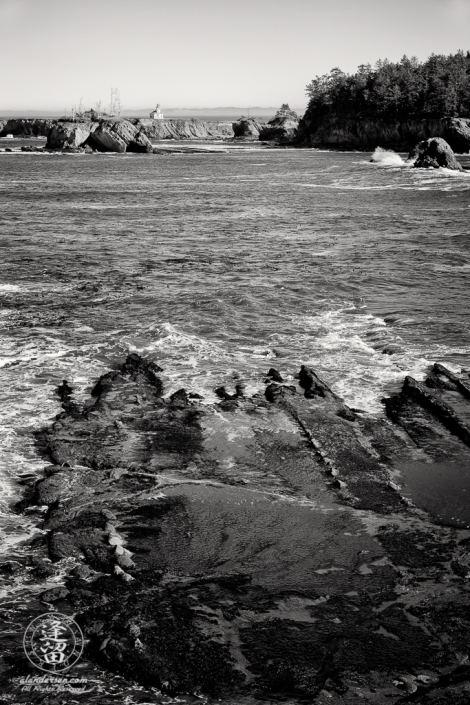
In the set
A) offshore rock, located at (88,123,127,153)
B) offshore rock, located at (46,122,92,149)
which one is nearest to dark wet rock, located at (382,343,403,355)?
offshore rock, located at (88,123,127,153)

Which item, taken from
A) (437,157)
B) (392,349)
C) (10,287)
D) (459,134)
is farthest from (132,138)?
(392,349)

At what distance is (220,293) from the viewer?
89.2 feet

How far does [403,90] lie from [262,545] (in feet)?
469

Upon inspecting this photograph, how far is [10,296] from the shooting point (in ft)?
86.0

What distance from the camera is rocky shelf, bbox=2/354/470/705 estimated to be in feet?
26.8

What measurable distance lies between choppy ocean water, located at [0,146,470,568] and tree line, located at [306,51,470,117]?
268 feet

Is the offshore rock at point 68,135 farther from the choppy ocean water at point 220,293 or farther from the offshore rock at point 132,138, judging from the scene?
the choppy ocean water at point 220,293

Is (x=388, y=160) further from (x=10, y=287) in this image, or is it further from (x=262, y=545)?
(x=262, y=545)

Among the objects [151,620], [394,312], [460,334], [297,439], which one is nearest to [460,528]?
[297,439]

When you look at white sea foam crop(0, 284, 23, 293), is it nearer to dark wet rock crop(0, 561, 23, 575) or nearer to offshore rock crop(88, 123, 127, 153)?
dark wet rock crop(0, 561, 23, 575)

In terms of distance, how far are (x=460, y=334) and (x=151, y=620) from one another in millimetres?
15836

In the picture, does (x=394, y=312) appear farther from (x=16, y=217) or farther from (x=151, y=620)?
(x=16, y=217)

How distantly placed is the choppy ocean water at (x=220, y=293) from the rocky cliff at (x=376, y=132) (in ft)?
214

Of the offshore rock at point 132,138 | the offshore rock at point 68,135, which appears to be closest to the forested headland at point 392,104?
the offshore rock at point 132,138
